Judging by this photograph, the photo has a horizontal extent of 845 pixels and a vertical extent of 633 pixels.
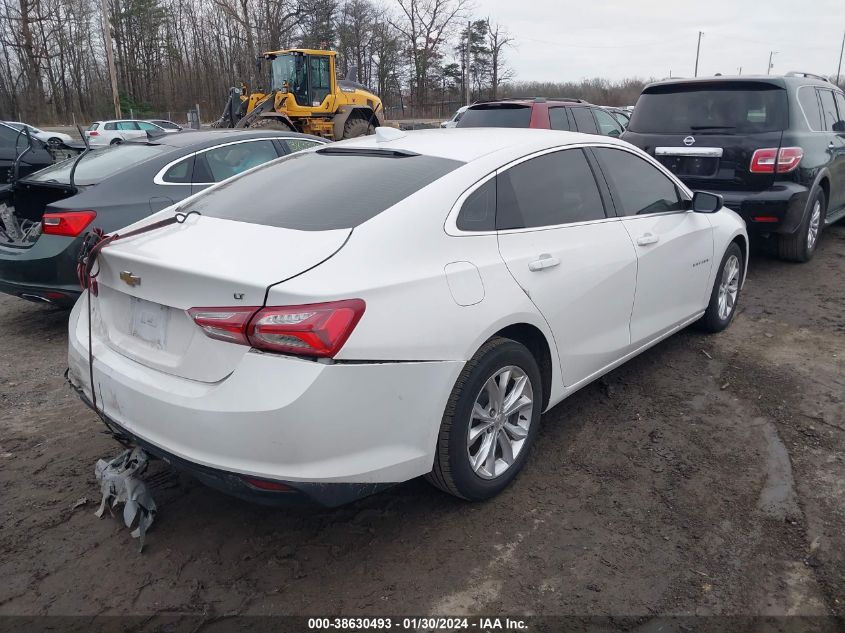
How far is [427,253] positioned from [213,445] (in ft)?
3.55

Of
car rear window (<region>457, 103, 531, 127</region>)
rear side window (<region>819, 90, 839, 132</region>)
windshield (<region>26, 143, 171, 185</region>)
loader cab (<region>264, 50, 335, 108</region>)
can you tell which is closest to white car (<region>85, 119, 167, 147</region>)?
loader cab (<region>264, 50, 335, 108</region>)

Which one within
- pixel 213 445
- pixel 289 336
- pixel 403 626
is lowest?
pixel 403 626

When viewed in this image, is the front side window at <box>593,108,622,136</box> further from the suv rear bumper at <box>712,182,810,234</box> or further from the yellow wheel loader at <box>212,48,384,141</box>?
the yellow wheel loader at <box>212,48,384,141</box>

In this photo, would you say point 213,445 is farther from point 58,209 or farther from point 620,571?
point 58,209

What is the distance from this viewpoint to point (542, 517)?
2951 millimetres

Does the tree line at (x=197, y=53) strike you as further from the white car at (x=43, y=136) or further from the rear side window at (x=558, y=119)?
the rear side window at (x=558, y=119)

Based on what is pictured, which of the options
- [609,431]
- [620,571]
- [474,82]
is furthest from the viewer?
[474,82]

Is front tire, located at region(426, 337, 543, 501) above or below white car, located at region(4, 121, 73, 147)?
below

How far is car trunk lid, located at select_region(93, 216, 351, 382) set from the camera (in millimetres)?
2367

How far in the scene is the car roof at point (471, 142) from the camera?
3.26 meters

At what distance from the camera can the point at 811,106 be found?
282 inches

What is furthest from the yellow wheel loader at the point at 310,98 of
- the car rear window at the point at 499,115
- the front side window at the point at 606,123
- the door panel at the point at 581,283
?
the door panel at the point at 581,283

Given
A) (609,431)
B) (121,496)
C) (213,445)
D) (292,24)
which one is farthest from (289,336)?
(292,24)

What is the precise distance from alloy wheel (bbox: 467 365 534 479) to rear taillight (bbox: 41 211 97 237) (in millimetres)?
3603
